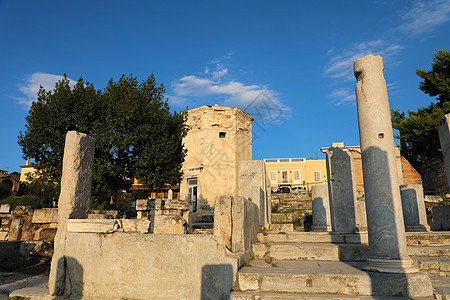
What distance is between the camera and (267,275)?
425 centimetres

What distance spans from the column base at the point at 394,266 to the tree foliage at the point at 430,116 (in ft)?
Answer: 69.8

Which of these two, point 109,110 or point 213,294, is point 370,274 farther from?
point 109,110

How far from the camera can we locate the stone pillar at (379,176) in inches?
173

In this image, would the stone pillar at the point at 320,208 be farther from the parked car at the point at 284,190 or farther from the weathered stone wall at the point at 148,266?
the parked car at the point at 284,190

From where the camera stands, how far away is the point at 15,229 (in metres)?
11.9

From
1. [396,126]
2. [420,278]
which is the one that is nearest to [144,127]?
[420,278]

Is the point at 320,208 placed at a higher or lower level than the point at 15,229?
higher

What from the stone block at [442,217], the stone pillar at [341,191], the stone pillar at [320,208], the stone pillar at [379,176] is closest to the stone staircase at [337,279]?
the stone pillar at [379,176]

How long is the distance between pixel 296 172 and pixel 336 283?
3694 cm

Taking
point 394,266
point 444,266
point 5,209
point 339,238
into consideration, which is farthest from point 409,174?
point 5,209

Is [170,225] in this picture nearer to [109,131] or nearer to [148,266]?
[148,266]

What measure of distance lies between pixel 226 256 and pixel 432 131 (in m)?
23.9

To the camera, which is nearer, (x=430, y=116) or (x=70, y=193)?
(x=70, y=193)

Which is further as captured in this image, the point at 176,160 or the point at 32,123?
the point at 176,160
